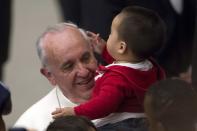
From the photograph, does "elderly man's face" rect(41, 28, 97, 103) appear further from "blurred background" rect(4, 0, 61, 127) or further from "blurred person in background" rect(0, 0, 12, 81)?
"blurred background" rect(4, 0, 61, 127)

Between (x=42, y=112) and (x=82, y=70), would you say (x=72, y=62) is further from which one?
(x=42, y=112)

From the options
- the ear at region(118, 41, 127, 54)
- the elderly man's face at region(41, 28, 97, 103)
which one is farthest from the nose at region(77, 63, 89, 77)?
the ear at region(118, 41, 127, 54)

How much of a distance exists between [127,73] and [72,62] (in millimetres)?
283

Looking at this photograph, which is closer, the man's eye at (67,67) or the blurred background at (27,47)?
the man's eye at (67,67)

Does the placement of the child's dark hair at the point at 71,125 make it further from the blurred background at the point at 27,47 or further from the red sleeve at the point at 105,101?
the blurred background at the point at 27,47

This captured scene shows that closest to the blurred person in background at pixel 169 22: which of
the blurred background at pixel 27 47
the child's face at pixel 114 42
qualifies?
the child's face at pixel 114 42

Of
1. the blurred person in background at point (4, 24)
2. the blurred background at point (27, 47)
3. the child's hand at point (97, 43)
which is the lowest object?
the blurred background at point (27, 47)

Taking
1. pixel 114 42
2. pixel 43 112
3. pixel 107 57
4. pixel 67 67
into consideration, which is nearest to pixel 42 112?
pixel 43 112

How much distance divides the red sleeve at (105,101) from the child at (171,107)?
0.28m

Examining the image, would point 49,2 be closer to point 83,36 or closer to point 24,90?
point 24,90

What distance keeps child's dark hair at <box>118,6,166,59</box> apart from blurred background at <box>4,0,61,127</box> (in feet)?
7.13

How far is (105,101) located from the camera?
101 inches

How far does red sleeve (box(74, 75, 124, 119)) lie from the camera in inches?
101

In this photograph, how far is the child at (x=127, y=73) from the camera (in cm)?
258
